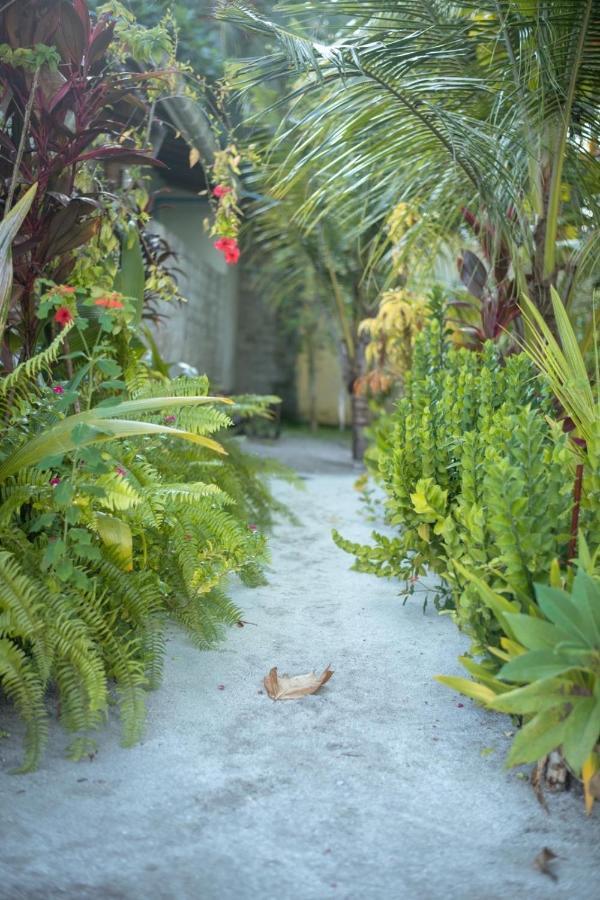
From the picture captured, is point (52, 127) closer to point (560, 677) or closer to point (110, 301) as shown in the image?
point (110, 301)

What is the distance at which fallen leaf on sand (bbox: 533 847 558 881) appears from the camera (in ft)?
5.31

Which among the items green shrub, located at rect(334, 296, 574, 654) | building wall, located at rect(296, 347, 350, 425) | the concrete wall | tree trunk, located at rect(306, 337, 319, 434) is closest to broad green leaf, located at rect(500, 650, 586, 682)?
green shrub, located at rect(334, 296, 574, 654)

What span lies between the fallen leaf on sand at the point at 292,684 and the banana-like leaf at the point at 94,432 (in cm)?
68

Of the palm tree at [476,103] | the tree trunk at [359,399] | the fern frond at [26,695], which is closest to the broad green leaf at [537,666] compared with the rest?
the fern frond at [26,695]

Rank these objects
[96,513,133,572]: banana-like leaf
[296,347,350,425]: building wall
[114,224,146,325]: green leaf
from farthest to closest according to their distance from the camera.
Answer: [296,347,350,425]: building wall
[114,224,146,325]: green leaf
[96,513,133,572]: banana-like leaf

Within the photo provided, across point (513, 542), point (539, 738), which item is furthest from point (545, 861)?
point (513, 542)

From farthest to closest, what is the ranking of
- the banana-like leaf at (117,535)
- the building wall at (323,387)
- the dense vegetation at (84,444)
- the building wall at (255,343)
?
the building wall at (323,387), the building wall at (255,343), the banana-like leaf at (117,535), the dense vegetation at (84,444)

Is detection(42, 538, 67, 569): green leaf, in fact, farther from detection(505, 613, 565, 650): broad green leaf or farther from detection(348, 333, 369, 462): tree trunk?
detection(348, 333, 369, 462): tree trunk

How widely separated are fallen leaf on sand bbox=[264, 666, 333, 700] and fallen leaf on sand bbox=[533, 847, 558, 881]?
2.72 feet

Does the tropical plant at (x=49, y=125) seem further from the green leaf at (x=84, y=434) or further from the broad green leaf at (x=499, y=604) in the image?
the broad green leaf at (x=499, y=604)

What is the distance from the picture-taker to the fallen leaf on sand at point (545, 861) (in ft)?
5.31

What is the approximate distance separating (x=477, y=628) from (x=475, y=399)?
1.11 metres

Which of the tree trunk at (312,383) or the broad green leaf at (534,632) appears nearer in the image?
the broad green leaf at (534,632)

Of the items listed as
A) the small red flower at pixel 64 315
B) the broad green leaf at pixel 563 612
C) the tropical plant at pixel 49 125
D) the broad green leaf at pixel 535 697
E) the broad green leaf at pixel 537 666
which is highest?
the tropical plant at pixel 49 125
